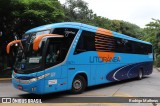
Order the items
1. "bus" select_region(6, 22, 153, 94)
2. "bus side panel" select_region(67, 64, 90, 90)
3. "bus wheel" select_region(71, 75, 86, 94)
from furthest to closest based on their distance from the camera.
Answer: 1. "bus wheel" select_region(71, 75, 86, 94)
2. "bus side panel" select_region(67, 64, 90, 90)
3. "bus" select_region(6, 22, 153, 94)

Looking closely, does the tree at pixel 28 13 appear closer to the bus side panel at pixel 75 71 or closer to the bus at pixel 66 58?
the bus at pixel 66 58

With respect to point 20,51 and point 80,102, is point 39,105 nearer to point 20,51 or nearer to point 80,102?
point 80,102

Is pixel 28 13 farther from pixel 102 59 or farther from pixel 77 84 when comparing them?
pixel 77 84

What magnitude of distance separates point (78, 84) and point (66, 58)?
5.21 ft

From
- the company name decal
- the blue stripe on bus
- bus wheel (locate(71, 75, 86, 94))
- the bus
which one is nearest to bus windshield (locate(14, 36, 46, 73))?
the bus

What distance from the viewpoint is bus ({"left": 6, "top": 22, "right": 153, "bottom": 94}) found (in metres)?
10.2

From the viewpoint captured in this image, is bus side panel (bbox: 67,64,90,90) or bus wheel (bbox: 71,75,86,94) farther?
bus wheel (bbox: 71,75,86,94)

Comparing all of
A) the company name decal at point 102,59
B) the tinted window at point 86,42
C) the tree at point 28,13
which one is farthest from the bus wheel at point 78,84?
the tree at point 28,13

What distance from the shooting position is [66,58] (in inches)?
445

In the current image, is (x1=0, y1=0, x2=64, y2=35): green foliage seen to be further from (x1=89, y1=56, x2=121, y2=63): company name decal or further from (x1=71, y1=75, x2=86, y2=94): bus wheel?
(x1=71, y1=75, x2=86, y2=94): bus wheel

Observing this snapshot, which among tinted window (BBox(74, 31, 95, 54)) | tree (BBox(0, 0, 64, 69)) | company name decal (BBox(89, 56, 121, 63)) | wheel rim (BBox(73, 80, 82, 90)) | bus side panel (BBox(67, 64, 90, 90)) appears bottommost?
wheel rim (BBox(73, 80, 82, 90))

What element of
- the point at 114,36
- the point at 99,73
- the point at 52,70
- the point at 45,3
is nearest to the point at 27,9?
the point at 45,3

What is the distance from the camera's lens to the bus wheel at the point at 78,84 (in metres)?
11.9

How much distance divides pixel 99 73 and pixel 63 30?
3613 millimetres
